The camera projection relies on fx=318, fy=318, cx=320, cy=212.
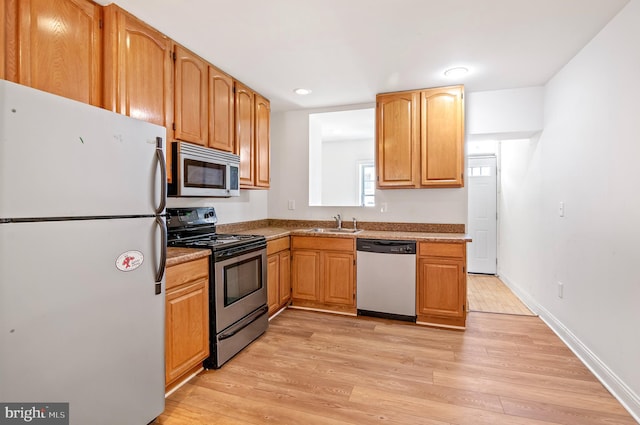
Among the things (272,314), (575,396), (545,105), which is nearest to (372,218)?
(272,314)

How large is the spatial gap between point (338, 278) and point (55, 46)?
2.93m

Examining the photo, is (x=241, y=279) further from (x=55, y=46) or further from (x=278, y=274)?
(x=55, y=46)

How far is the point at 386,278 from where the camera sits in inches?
131

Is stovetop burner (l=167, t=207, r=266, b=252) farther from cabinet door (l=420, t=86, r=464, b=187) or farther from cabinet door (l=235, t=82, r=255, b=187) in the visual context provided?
cabinet door (l=420, t=86, r=464, b=187)

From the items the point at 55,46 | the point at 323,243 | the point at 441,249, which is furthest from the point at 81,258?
the point at 441,249

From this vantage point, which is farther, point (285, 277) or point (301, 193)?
point (301, 193)

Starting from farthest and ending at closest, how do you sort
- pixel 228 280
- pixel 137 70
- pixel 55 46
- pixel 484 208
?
pixel 484 208 → pixel 228 280 → pixel 137 70 → pixel 55 46

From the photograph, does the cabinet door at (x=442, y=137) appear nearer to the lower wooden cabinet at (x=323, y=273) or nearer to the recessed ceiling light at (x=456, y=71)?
the recessed ceiling light at (x=456, y=71)

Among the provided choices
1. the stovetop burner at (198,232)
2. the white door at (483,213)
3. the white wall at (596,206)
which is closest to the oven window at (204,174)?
the stovetop burner at (198,232)

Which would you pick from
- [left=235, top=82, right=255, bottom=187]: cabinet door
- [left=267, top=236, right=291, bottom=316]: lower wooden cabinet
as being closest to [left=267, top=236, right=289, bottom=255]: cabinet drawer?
[left=267, top=236, right=291, bottom=316]: lower wooden cabinet

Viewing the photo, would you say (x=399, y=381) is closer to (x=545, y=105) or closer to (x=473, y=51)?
(x=473, y=51)

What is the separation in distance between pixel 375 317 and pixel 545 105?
2.85m

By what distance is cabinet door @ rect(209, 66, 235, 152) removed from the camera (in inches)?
109

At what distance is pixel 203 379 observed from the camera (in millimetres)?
2221
